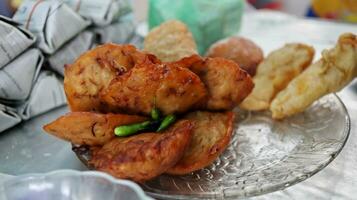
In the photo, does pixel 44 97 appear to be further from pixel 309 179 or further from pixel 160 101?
pixel 309 179

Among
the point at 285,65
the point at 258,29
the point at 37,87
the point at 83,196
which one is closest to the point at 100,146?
the point at 83,196

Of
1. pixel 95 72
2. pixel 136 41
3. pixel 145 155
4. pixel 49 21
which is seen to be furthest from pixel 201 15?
pixel 145 155

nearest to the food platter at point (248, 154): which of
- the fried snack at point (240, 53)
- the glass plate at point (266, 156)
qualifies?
the glass plate at point (266, 156)

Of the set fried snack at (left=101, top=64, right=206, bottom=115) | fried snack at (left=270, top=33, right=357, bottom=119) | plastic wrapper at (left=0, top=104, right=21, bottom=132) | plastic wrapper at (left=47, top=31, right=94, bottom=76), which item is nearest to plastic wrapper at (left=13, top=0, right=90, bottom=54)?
plastic wrapper at (left=47, top=31, right=94, bottom=76)

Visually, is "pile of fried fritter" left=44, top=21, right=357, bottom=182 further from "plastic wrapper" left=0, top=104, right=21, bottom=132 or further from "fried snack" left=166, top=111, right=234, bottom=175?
"plastic wrapper" left=0, top=104, right=21, bottom=132

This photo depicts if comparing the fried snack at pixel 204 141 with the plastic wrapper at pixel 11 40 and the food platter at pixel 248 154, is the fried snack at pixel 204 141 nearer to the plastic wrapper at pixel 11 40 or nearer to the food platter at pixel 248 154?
the food platter at pixel 248 154

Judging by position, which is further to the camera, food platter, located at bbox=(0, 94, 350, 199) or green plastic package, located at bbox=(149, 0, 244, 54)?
green plastic package, located at bbox=(149, 0, 244, 54)

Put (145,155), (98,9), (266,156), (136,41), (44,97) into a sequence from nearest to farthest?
(145,155) → (266,156) → (44,97) → (98,9) → (136,41)
